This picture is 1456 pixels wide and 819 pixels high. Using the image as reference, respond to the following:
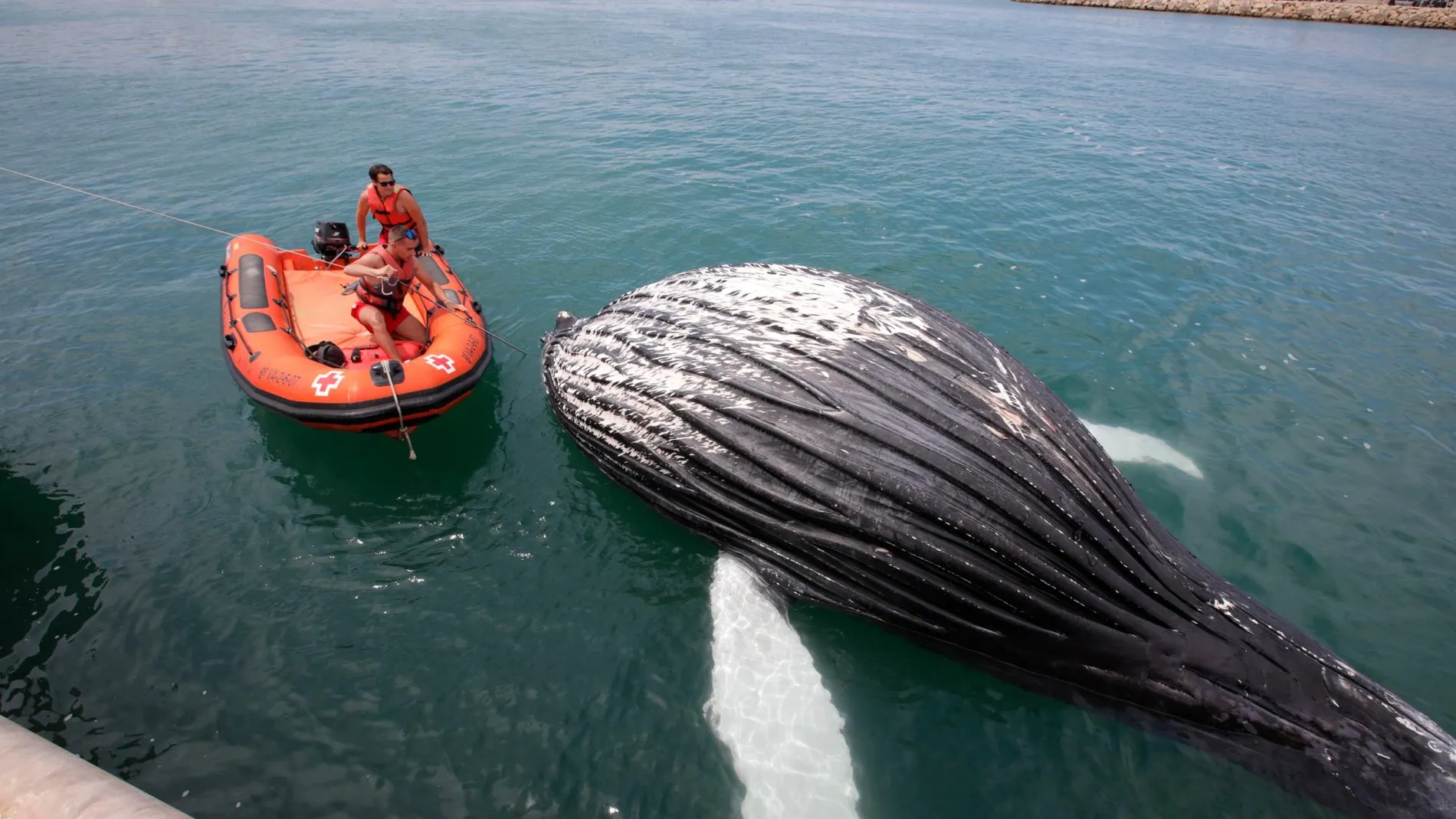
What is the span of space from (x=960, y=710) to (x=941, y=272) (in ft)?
26.5

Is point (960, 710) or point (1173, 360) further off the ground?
point (1173, 360)

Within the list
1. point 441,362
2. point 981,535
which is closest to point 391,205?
point 441,362

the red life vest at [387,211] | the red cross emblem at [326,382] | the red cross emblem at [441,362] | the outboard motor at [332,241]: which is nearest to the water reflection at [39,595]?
the red cross emblem at [326,382]

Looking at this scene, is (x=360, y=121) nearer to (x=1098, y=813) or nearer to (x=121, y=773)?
(x=121, y=773)

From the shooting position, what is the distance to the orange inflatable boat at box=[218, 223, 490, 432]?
277 inches

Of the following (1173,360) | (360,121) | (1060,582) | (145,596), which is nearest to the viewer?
(1060,582)

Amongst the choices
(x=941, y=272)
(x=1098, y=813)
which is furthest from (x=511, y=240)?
(x=1098, y=813)

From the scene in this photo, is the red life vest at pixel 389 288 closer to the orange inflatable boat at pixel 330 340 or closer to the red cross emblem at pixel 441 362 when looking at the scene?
the orange inflatable boat at pixel 330 340

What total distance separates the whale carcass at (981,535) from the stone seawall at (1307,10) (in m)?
67.3

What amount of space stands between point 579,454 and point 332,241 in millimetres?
5864

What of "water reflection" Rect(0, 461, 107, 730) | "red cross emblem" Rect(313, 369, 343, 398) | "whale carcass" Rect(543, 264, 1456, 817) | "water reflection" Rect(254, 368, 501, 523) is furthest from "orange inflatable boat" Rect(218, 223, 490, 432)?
"whale carcass" Rect(543, 264, 1456, 817)

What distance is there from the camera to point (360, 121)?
1916cm

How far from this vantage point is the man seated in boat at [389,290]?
764cm

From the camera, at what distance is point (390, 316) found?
7984 millimetres
